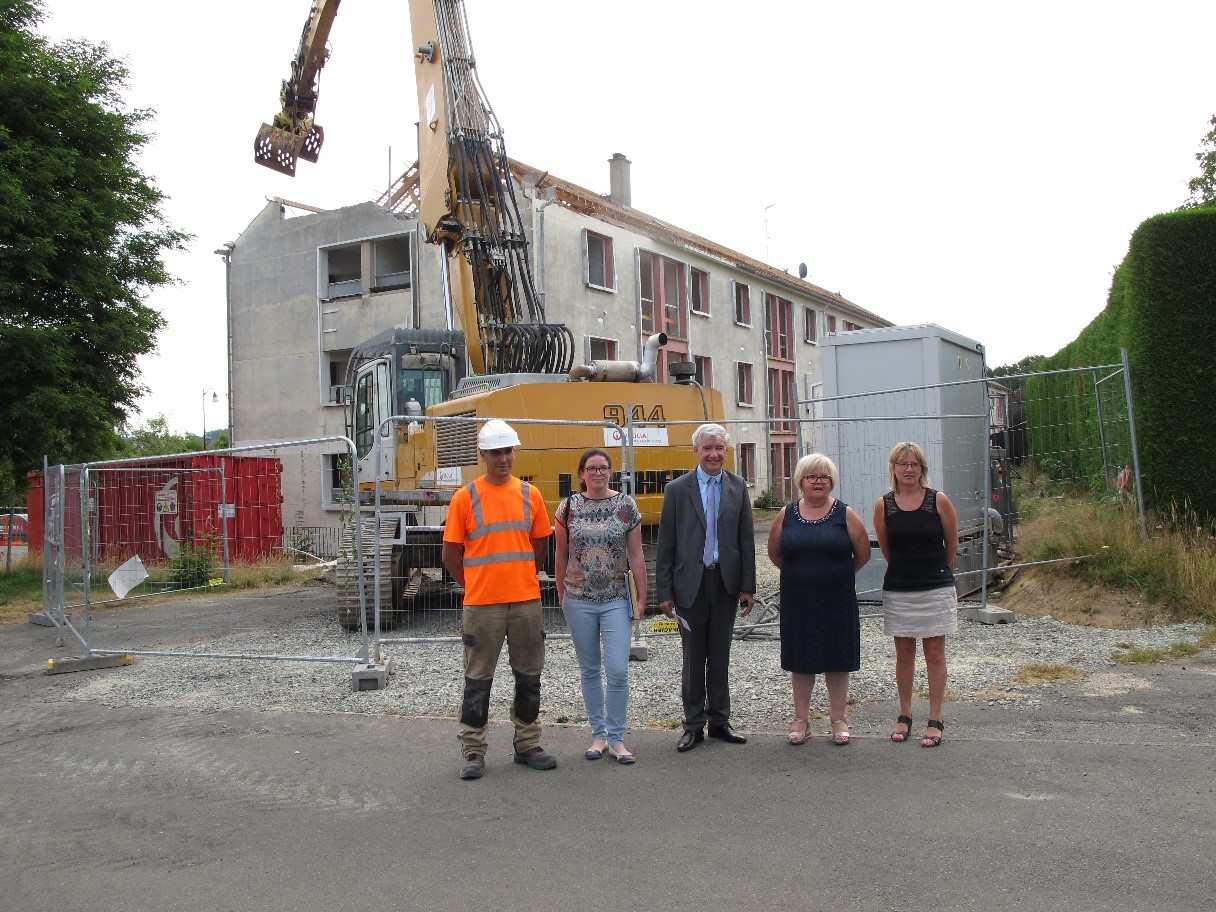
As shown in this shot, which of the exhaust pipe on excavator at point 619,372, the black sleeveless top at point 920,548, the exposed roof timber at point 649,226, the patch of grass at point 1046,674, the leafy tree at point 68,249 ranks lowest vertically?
the patch of grass at point 1046,674

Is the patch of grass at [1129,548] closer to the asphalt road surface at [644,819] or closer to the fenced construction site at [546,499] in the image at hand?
the fenced construction site at [546,499]

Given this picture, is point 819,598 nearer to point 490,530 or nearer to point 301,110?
point 490,530

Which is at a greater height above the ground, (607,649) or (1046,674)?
(607,649)

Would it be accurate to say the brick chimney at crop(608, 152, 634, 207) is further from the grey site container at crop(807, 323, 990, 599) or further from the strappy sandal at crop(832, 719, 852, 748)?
the strappy sandal at crop(832, 719, 852, 748)

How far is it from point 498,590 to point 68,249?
14.8 meters

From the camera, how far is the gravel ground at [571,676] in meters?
7.03

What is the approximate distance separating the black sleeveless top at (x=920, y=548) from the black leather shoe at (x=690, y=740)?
4.62ft

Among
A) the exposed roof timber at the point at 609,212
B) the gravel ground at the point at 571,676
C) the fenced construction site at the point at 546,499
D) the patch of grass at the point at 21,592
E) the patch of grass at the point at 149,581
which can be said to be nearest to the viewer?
the gravel ground at the point at 571,676

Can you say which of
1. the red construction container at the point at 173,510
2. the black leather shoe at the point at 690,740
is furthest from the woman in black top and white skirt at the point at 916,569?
the red construction container at the point at 173,510

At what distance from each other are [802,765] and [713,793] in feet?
2.13

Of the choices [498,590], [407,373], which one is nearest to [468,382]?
[407,373]

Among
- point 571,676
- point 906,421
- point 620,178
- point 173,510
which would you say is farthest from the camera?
point 620,178

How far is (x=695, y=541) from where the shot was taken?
611cm

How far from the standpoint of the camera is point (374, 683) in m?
7.98
